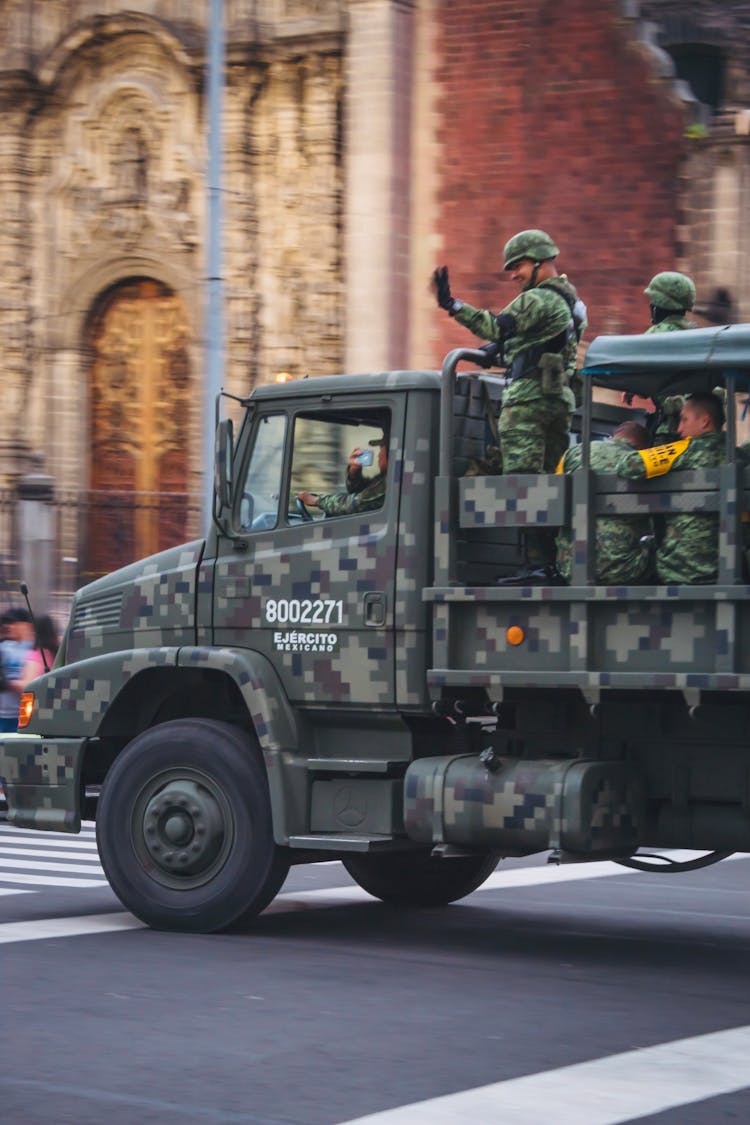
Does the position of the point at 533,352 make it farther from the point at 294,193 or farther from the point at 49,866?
the point at 294,193

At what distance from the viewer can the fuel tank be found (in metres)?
9.40

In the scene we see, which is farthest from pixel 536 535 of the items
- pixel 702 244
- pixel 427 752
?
pixel 702 244

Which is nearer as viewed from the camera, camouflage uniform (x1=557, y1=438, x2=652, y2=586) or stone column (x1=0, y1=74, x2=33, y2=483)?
camouflage uniform (x1=557, y1=438, x2=652, y2=586)

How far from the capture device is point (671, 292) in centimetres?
1015

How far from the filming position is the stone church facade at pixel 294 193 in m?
25.5

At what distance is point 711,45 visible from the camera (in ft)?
102

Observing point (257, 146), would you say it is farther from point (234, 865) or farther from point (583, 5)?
point (234, 865)

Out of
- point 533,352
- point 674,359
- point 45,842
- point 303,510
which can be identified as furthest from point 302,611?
point 45,842

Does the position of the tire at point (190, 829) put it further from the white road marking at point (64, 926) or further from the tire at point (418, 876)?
the tire at point (418, 876)

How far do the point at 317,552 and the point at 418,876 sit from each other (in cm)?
235

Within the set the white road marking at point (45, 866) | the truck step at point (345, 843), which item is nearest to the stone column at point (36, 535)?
the white road marking at point (45, 866)

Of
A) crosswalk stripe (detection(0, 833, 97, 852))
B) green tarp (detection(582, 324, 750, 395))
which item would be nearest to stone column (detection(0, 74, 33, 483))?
crosswalk stripe (detection(0, 833, 97, 852))

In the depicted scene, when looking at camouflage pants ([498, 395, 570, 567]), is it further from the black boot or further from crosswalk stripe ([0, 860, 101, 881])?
crosswalk stripe ([0, 860, 101, 881])

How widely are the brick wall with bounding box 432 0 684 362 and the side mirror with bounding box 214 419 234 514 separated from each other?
15.2 m
